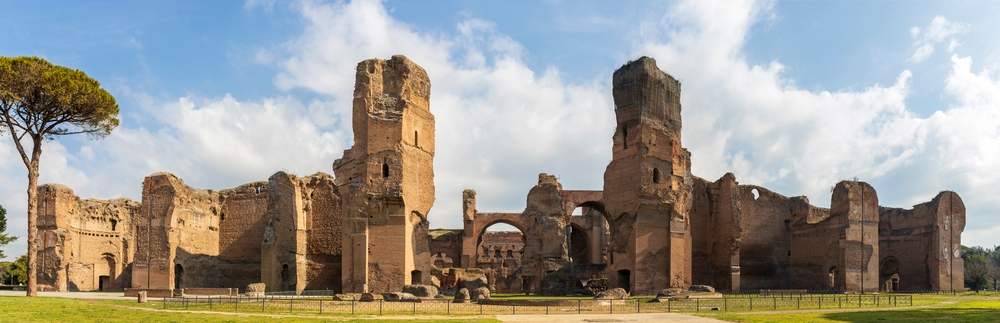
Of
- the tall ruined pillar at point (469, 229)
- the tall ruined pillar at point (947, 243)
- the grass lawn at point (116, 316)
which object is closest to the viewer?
the grass lawn at point (116, 316)

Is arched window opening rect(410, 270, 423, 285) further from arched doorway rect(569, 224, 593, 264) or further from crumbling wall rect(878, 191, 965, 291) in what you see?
crumbling wall rect(878, 191, 965, 291)

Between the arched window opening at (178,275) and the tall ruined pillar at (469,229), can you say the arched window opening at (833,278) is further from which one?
the arched window opening at (178,275)

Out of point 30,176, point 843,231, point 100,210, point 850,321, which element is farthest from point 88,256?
point 843,231

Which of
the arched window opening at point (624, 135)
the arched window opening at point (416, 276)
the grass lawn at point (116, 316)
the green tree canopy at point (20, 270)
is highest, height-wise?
the arched window opening at point (624, 135)

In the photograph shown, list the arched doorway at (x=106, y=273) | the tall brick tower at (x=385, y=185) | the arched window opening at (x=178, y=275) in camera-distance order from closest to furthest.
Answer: the tall brick tower at (x=385, y=185), the arched window opening at (x=178, y=275), the arched doorway at (x=106, y=273)

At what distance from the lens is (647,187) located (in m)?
32.0

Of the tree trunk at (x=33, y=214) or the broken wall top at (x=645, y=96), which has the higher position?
the broken wall top at (x=645, y=96)

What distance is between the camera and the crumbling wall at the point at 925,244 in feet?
127

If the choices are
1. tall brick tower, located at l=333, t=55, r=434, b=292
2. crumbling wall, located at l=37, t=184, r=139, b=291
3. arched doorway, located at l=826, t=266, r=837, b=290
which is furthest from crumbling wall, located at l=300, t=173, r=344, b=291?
arched doorway, located at l=826, t=266, r=837, b=290

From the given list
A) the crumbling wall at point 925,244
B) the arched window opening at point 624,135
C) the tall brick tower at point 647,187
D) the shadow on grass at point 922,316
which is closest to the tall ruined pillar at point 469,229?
the tall brick tower at point 647,187

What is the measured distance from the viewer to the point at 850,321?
695 inches

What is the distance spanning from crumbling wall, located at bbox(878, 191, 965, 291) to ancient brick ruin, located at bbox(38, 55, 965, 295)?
76 millimetres

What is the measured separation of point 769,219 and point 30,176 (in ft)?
113

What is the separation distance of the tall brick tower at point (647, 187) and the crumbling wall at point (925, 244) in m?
14.2
